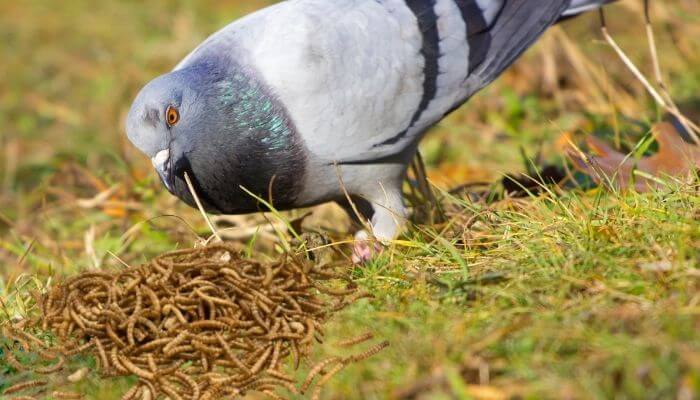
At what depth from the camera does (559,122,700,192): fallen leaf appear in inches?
138

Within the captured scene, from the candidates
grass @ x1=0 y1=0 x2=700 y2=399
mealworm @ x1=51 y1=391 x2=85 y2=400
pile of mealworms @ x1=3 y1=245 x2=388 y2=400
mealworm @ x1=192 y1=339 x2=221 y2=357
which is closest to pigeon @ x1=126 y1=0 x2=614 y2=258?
grass @ x1=0 y1=0 x2=700 y2=399

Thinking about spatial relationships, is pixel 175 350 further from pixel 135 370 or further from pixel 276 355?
pixel 276 355

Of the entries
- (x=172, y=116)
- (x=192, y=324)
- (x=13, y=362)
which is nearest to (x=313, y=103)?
(x=172, y=116)

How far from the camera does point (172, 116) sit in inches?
140

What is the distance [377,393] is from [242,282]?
31.5 inches

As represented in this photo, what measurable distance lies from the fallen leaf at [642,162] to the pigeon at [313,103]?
70 centimetres

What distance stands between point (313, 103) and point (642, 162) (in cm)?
143

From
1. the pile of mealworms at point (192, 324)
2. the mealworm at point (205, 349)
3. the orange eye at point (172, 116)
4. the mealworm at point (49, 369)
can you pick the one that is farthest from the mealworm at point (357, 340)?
the orange eye at point (172, 116)

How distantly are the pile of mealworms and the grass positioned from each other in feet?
0.37

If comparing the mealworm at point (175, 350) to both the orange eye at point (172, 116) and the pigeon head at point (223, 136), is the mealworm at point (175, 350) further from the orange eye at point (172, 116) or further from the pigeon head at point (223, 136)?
the orange eye at point (172, 116)

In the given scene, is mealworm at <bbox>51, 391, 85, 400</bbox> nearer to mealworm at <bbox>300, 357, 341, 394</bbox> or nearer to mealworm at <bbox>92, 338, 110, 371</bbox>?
mealworm at <bbox>92, 338, 110, 371</bbox>

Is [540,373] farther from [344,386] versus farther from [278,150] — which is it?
[278,150]

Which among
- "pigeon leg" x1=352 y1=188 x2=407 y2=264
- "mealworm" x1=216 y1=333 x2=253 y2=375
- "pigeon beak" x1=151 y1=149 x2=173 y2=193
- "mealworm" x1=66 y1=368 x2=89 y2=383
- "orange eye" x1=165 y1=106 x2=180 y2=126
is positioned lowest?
"pigeon leg" x1=352 y1=188 x2=407 y2=264

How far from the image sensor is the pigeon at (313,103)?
3545mm
